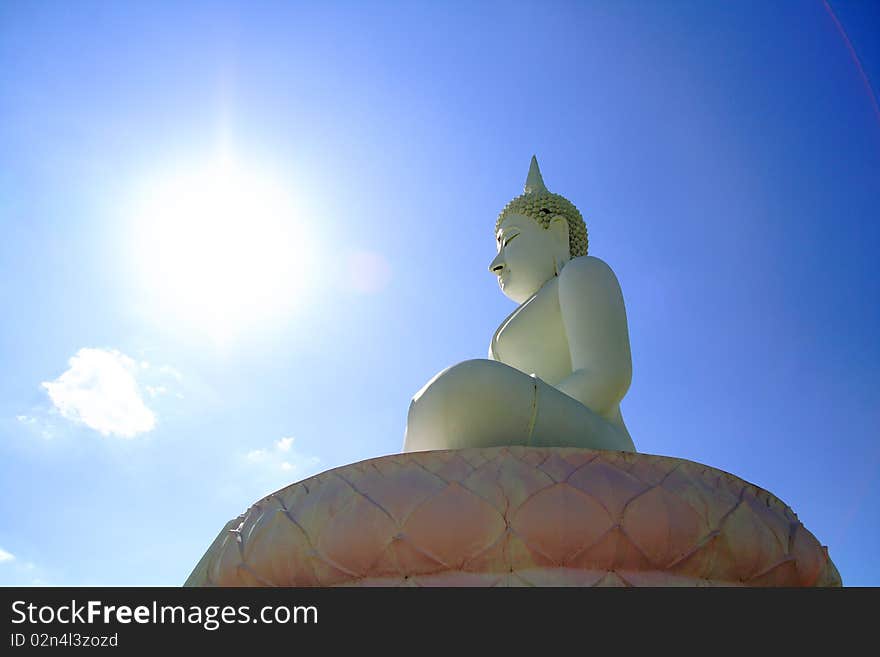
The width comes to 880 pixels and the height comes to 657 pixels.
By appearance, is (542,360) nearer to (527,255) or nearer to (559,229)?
(527,255)

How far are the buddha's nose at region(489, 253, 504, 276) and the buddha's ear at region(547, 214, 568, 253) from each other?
0.40 metres

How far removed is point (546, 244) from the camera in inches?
202

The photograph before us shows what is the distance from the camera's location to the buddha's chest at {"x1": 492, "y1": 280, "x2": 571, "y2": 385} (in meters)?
4.42

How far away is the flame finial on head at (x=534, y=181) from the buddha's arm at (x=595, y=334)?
1.39m

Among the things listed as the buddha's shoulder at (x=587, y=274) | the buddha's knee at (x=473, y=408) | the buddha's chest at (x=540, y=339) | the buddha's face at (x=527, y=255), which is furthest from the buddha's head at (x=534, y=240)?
the buddha's knee at (x=473, y=408)

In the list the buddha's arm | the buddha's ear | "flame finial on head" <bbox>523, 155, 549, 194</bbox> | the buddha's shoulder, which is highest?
"flame finial on head" <bbox>523, 155, 549, 194</bbox>

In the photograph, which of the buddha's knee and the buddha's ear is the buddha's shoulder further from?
the buddha's knee

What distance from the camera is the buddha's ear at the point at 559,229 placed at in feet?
17.1

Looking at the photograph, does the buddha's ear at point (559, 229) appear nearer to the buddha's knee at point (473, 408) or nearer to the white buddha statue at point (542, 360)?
the white buddha statue at point (542, 360)

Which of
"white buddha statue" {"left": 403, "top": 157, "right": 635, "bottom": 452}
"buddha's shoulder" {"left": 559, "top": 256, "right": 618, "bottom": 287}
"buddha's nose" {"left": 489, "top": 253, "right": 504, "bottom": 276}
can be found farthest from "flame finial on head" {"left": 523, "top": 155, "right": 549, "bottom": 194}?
"buddha's shoulder" {"left": 559, "top": 256, "right": 618, "bottom": 287}
